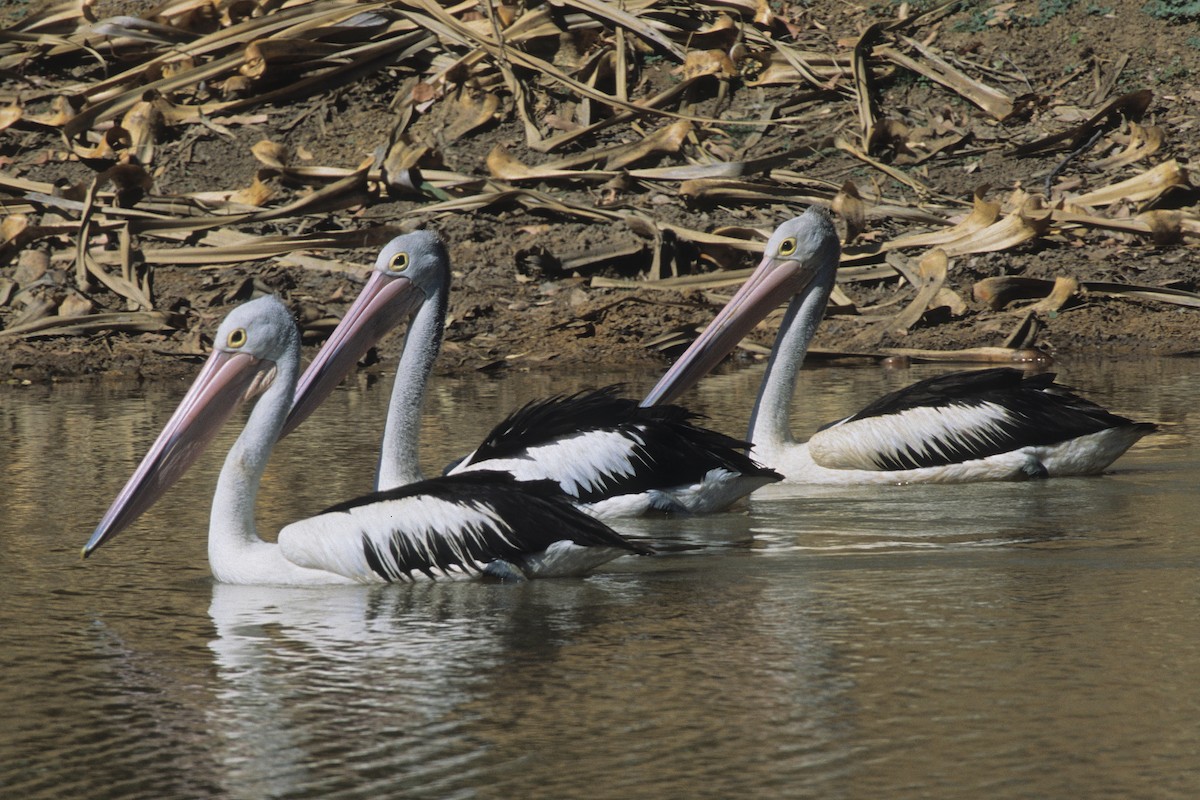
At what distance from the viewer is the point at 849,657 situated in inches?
179

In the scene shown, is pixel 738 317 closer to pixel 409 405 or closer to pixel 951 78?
pixel 409 405

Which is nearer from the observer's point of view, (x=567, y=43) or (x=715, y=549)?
(x=715, y=549)

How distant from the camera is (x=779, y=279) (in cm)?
802

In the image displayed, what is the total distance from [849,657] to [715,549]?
1.55 m

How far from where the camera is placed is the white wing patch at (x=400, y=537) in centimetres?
535

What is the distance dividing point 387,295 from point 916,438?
7.42 feet

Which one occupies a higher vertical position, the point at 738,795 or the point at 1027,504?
the point at 1027,504

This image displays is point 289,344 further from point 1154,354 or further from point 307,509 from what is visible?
point 1154,354

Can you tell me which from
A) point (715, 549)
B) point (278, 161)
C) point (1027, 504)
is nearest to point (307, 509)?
point (715, 549)

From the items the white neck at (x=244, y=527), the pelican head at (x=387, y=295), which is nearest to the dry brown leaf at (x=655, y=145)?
the pelican head at (x=387, y=295)

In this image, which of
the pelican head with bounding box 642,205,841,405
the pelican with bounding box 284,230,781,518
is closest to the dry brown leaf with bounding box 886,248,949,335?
the pelican head with bounding box 642,205,841,405

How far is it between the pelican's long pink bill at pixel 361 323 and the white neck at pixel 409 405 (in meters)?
0.10

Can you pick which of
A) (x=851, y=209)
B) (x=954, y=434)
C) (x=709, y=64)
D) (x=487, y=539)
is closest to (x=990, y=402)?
(x=954, y=434)

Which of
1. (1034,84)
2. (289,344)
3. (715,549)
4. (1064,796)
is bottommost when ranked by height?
(1064,796)
